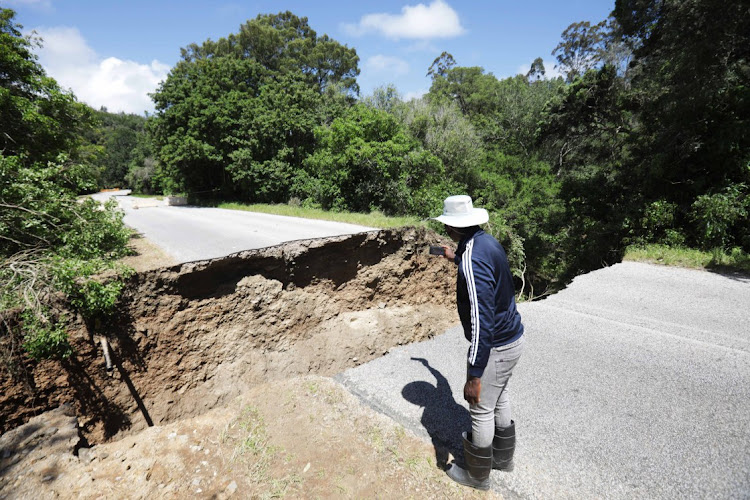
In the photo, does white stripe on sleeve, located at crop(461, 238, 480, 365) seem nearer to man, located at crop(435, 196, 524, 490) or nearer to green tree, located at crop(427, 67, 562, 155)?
man, located at crop(435, 196, 524, 490)

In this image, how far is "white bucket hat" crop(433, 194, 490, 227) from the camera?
8.67 ft

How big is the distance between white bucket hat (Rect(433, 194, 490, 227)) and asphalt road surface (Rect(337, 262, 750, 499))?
87.1 inches

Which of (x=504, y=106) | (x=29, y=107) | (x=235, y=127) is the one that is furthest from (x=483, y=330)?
(x=504, y=106)

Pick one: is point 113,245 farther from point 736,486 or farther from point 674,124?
point 674,124

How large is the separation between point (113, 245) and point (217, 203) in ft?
53.0

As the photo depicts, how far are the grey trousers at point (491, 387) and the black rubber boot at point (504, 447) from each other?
0.26 meters

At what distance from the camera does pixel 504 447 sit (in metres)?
2.93

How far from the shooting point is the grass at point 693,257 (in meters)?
7.46

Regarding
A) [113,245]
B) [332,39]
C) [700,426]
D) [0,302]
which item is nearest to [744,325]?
[700,426]

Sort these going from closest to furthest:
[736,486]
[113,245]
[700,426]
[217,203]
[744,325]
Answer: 1. [736,486]
2. [700,426]
3. [744,325]
4. [113,245]
5. [217,203]

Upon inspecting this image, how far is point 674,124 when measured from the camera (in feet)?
32.9

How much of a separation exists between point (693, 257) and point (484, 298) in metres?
8.58

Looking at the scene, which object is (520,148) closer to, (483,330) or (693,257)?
(693,257)

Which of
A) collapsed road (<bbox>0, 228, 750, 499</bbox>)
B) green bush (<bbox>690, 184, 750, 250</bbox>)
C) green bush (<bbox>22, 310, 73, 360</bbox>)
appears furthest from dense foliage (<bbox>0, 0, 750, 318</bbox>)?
collapsed road (<bbox>0, 228, 750, 499</bbox>)
